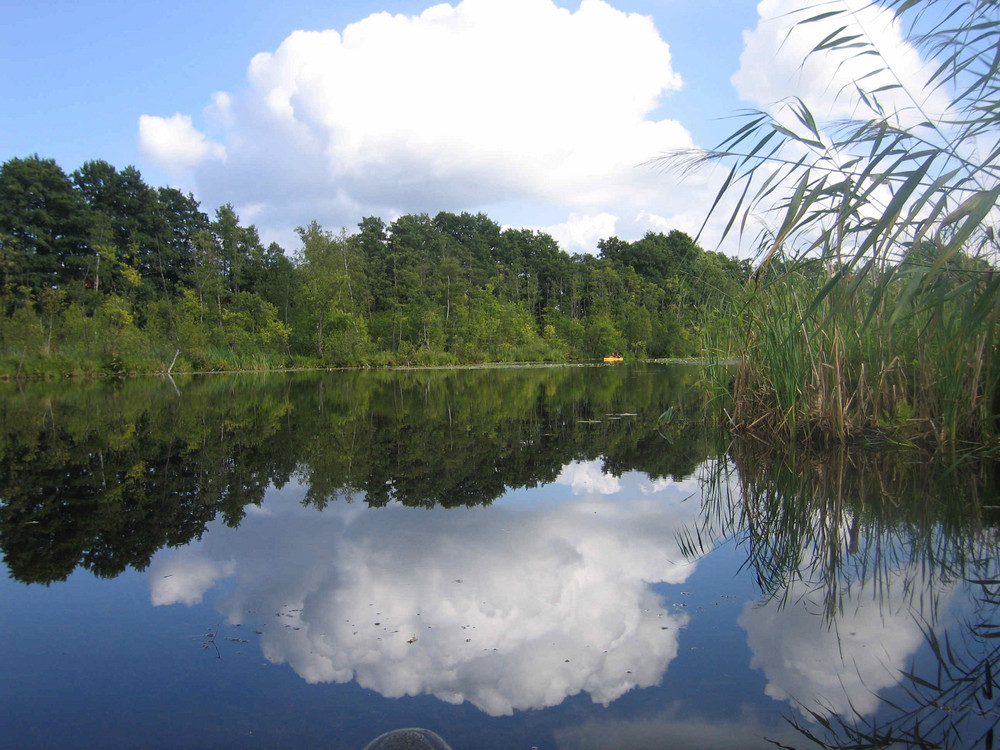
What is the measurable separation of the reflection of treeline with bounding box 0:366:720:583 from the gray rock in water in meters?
2.50

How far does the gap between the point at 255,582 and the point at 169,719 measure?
50.0 inches

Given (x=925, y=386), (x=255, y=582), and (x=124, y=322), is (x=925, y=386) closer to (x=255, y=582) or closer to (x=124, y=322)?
(x=255, y=582)

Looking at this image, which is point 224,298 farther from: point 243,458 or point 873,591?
point 873,591

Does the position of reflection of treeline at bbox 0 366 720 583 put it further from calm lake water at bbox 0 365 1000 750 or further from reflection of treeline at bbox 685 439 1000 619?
reflection of treeline at bbox 685 439 1000 619

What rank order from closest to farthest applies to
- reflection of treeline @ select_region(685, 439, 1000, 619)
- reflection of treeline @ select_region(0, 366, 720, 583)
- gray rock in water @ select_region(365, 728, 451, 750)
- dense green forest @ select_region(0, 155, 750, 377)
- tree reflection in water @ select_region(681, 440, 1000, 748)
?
gray rock in water @ select_region(365, 728, 451, 750) → tree reflection in water @ select_region(681, 440, 1000, 748) → reflection of treeline @ select_region(685, 439, 1000, 619) → reflection of treeline @ select_region(0, 366, 720, 583) → dense green forest @ select_region(0, 155, 750, 377)

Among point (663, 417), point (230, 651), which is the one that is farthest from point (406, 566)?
point (663, 417)

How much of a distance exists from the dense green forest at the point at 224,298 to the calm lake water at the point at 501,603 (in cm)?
2058

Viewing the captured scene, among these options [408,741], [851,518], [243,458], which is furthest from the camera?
[243,458]

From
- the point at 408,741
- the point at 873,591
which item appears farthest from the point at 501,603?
the point at 873,591

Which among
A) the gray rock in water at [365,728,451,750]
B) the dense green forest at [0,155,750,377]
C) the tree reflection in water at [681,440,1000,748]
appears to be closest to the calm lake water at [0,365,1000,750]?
the tree reflection in water at [681,440,1000,748]

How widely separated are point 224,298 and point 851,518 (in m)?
38.2

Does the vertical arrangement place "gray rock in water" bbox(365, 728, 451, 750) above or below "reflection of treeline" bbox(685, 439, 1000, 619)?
above

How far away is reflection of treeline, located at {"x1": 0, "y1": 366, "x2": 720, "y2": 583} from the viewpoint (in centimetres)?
432

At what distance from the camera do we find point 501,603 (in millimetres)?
3002
